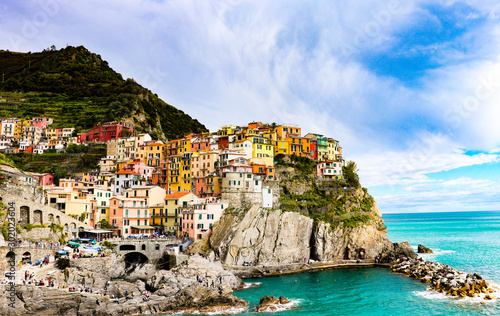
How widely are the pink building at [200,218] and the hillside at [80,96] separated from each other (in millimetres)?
45933

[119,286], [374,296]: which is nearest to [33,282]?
[119,286]

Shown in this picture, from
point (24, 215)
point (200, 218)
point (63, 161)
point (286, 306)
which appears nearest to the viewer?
point (286, 306)

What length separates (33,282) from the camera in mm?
38719

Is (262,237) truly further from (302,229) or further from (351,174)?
(351,174)

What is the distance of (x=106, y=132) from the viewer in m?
95.8

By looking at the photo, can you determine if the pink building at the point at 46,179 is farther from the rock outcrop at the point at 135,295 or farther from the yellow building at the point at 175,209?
the rock outcrop at the point at 135,295

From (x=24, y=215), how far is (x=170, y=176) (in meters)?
28.7

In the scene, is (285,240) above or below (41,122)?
below

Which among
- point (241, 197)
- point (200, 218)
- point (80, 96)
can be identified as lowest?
point (200, 218)

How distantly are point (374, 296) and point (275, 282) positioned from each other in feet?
42.7

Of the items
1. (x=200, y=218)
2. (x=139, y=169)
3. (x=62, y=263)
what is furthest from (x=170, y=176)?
(x=62, y=263)

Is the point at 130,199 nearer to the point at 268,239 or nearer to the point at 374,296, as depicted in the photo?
the point at 268,239

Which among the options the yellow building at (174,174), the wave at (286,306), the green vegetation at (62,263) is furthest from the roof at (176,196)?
the wave at (286,306)

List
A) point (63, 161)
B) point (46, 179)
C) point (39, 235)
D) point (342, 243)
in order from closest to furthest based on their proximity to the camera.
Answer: point (39, 235), point (342, 243), point (46, 179), point (63, 161)
